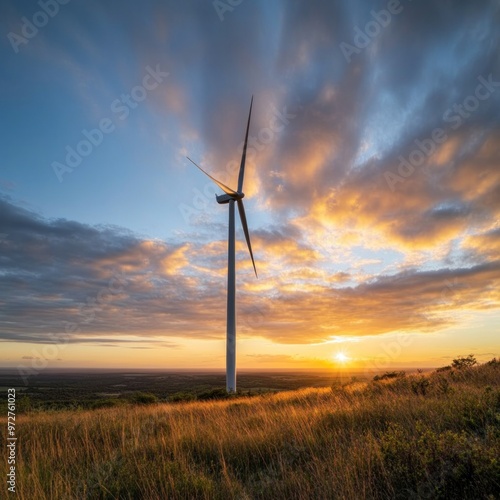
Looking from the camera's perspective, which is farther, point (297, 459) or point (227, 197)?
point (227, 197)

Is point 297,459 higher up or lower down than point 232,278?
lower down

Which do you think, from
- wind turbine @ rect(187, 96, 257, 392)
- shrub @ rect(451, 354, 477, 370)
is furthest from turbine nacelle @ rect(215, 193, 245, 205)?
shrub @ rect(451, 354, 477, 370)

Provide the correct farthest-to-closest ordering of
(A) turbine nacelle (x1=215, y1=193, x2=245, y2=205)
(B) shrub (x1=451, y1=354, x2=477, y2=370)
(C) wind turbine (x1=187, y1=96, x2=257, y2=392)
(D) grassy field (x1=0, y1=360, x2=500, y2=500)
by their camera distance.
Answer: (A) turbine nacelle (x1=215, y1=193, x2=245, y2=205)
(C) wind turbine (x1=187, y1=96, x2=257, y2=392)
(B) shrub (x1=451, y1=354, x2=477, y2=370)
(D) grassy field (x1=0, y1=360, x2=500, y2=500)

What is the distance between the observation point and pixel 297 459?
24.0ft

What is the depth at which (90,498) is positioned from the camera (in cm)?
590

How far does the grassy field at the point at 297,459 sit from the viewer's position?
16.5 feet

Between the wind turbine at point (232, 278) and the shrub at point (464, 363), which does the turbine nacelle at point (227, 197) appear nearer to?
the wind turbine at point (232, 278)

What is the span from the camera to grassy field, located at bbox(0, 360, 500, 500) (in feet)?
16.5

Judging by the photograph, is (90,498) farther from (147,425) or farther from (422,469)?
(147,425)

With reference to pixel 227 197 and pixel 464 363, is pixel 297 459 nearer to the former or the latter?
pixel 464 363

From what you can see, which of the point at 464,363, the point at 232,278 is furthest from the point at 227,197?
the point at 464,363

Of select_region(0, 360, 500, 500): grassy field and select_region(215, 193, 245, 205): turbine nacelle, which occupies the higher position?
select_region(215, 193, 245, 205): turbine nacelle

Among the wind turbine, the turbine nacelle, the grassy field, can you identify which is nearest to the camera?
the grassy field

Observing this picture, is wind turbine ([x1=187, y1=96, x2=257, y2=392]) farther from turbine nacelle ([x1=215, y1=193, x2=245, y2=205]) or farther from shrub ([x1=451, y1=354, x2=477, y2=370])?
shrub ([x1=451, y1=354, x2=477, y2=370])
